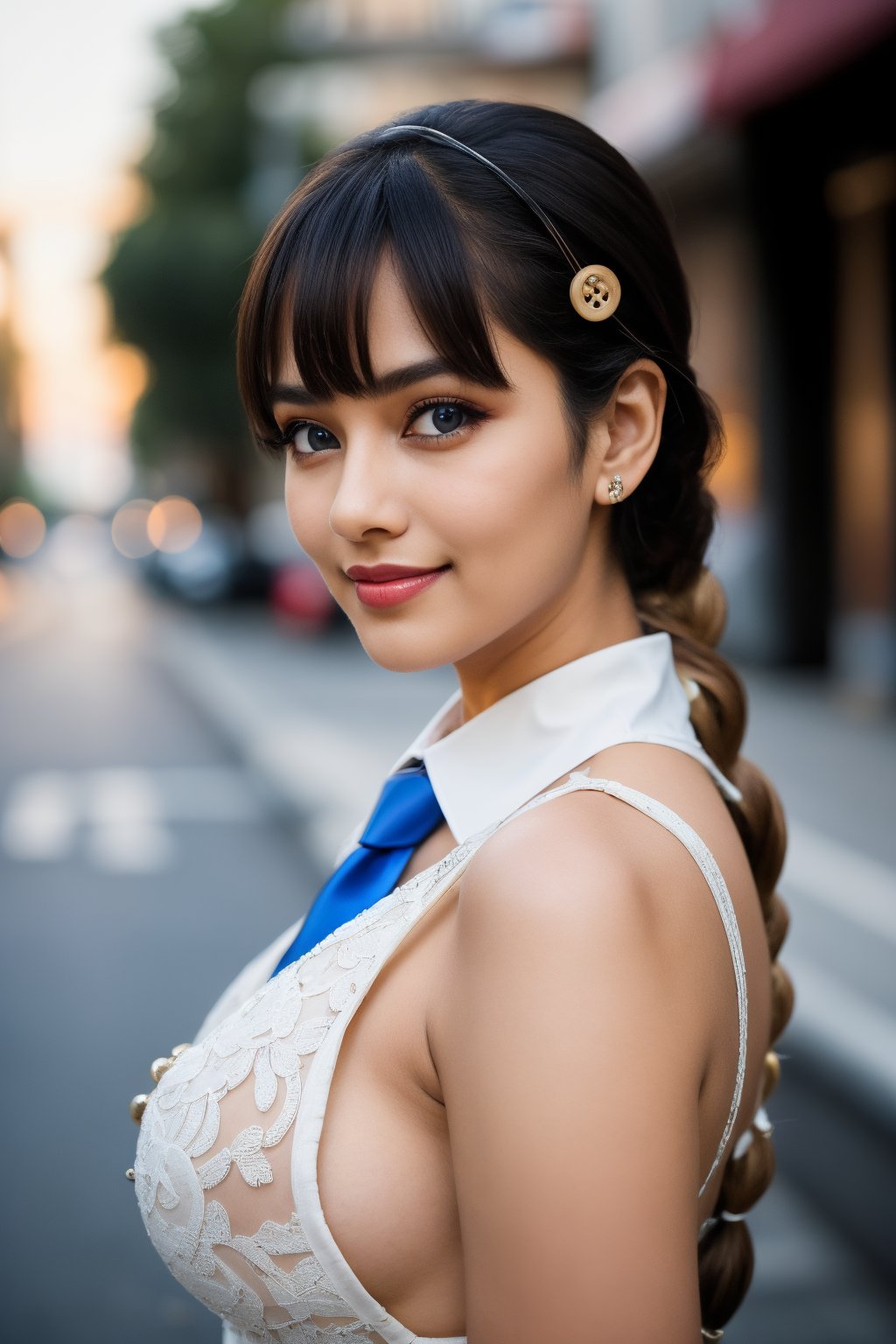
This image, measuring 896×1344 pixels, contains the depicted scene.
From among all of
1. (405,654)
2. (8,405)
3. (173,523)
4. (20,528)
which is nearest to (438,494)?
(405,654)

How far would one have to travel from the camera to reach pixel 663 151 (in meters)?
11.3

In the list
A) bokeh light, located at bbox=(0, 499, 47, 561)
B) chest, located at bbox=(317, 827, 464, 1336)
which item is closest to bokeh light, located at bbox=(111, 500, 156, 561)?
bokeh light, located at bbox=(0, 499, 47, 561)

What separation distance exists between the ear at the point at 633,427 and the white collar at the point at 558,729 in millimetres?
168

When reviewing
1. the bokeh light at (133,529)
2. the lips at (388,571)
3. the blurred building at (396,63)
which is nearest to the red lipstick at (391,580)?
the lips at (388,571)

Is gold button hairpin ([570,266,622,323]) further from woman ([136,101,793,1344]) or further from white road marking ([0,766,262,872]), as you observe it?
white road marking ([0,766,262,872])

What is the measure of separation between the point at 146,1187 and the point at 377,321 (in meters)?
0.85

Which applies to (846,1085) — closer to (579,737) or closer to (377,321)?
(579,737)

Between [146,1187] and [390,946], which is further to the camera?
[146,1187]

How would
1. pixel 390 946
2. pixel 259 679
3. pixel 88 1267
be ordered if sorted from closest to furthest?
pixel 390 946 < pixel 88 1267 < pixel 259 679

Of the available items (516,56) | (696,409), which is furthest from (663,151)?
(516,56)

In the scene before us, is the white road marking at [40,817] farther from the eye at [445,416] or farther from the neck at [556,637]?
the eye at [445,416]

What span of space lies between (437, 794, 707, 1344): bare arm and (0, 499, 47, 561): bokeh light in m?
47.3

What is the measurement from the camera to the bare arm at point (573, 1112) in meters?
0.96

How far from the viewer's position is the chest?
1.15 metres
